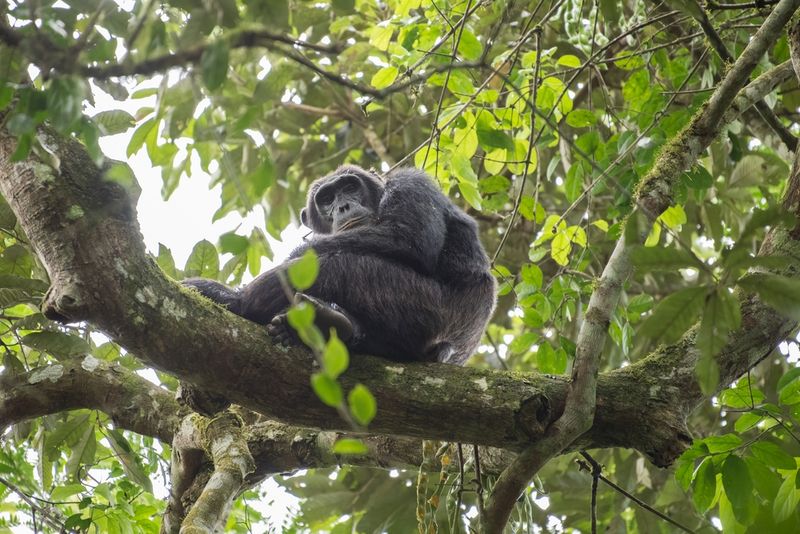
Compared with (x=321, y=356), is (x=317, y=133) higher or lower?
higher

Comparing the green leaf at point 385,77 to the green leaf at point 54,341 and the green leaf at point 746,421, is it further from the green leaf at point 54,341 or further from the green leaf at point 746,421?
the green leaf at point 746,421

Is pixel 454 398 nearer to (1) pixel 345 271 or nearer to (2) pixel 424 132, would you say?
(1) pixel 345 271

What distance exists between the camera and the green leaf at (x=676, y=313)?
8.67 ft

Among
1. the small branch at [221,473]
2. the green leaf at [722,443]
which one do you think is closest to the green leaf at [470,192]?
the small branch at [221,473]

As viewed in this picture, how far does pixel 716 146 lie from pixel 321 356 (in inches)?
257

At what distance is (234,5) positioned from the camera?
2342 mm

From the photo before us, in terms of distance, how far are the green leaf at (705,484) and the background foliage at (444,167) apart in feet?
0.05

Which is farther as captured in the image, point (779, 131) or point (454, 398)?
point (779, 131)

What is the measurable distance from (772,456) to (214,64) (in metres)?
3.76

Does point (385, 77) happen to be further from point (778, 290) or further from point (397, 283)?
point (778, 290)

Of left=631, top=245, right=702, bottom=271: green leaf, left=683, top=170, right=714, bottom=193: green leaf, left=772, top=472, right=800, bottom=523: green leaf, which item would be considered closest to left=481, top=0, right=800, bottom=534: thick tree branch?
left=683, top=170, right=714, bottom=193: green leaf

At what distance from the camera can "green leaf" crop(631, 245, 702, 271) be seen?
2.53 metres

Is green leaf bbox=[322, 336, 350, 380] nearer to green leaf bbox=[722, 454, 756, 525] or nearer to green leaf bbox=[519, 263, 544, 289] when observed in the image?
green leaf bbox=[722, 454, 756, 525]

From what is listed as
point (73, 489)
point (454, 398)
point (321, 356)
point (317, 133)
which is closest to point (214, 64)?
point (321, 356)
